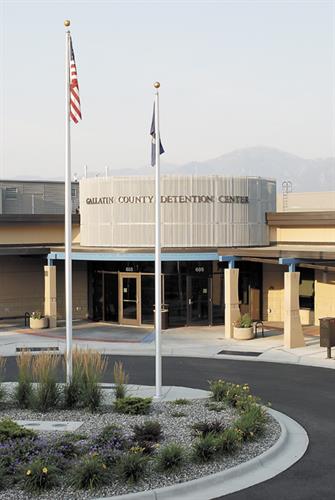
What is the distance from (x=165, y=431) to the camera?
→ 46.9 feet

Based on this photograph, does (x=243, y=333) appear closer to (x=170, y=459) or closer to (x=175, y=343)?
(x=175, y=343)

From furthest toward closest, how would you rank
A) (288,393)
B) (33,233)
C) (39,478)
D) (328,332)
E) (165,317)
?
(33,233) → (165,317) → (328,332) → (288,393) → (39,478)

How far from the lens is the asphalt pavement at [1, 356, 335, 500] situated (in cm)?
1170

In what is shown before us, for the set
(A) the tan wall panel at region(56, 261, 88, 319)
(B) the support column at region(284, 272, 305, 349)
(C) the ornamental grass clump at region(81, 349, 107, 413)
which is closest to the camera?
(C) the ornamental grass clump at region(81, 349, 107, 413)

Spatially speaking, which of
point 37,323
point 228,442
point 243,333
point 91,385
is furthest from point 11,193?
point 228,442

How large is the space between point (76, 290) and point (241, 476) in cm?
2546

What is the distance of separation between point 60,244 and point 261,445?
23777 millimetres

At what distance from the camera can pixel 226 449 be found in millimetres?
12891

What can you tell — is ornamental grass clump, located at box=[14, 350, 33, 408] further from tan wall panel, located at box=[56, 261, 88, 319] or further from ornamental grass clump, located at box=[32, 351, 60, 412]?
tan wall panel, located at box=[56, 261, 88, 319]

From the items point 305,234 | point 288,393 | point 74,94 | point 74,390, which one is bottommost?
point 288,393

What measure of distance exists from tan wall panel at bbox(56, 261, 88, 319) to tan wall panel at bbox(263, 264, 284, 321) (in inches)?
370

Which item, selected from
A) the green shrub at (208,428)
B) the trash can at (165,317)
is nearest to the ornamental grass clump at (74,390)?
the green shrub at (208,428)

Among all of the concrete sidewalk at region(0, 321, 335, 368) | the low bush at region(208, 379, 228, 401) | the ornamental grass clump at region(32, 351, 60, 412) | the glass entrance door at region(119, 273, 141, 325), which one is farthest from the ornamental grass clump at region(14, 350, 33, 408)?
the glass entrance door at region(119, 273, 141, 325)

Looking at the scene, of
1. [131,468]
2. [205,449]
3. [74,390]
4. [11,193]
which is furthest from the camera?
[11,193]
